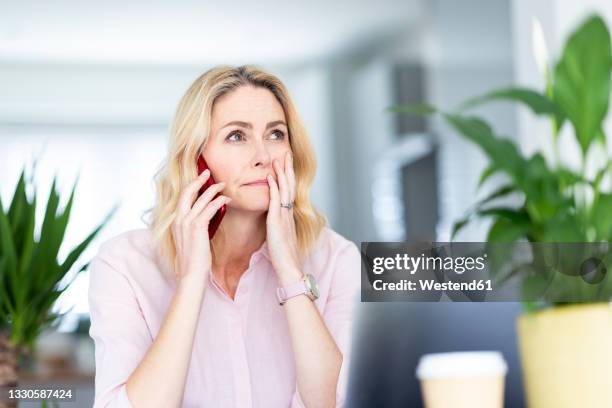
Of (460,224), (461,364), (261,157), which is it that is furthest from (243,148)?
(461,364)

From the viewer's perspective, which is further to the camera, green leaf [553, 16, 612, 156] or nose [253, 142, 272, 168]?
nose [253, 142, 272, 168]

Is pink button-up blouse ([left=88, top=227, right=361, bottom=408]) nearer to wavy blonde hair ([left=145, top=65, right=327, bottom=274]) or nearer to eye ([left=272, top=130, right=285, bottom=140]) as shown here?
wavy blonde hair ([left=145, top=65, right=327, bottom=274])

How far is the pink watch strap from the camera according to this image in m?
1.20

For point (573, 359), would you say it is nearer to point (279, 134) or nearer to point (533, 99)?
point (533, 99)

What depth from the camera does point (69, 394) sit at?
1.10 m

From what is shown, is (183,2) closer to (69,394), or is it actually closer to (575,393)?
(69,394)

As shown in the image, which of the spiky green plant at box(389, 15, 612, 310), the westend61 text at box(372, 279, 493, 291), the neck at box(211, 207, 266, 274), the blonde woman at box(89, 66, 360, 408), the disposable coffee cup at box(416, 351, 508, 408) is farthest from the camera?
the neck at box(211, 207, 266, 274)

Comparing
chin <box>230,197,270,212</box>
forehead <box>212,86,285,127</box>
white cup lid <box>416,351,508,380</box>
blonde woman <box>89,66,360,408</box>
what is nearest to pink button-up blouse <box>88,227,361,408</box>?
blonde woman <box>89,66,360,408</box>

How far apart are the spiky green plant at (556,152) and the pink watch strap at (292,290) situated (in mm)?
264

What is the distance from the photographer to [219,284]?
1.30m

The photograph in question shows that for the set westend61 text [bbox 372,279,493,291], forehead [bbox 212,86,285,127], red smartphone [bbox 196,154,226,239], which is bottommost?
westend61 text [bbox 372,279,493,291]

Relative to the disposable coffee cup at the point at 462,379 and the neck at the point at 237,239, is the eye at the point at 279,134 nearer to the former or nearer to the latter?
the neck at the point at 237,239

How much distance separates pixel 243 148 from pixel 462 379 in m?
0.58

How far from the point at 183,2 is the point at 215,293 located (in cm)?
434
